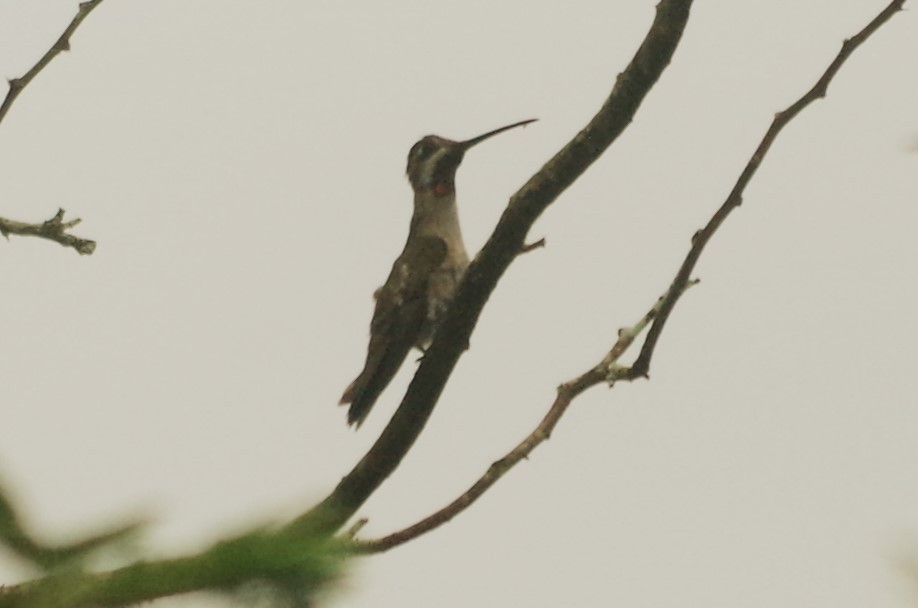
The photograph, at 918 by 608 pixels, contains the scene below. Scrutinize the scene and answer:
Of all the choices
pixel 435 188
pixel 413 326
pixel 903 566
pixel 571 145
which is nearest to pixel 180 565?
pixel 903 566

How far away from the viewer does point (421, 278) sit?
2.30 metres

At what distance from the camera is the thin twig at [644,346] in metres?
1.42

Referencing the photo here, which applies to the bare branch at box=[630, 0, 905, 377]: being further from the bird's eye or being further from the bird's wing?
the bird's eye

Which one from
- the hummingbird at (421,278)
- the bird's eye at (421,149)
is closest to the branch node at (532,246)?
the hummingbird at (421,278)

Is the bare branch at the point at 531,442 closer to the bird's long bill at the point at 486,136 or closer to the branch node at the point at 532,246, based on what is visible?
the branch node at the point at 532,246

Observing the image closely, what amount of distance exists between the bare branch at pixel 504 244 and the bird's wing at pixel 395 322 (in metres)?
0.52

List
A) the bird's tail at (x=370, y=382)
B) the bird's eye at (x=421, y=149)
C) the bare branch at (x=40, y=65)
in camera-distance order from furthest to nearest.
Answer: the bird's eye at (x=421, y=149) < the bird's tail at (x=370, y=382) < the bare branch at (x=40, y=65)

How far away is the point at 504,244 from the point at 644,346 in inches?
10.3

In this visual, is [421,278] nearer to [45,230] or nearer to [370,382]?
[370,382]

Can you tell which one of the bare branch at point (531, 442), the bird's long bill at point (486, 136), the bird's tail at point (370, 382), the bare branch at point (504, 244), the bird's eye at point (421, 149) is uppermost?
the bird's eye at point (421, 149)

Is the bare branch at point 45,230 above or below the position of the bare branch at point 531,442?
above

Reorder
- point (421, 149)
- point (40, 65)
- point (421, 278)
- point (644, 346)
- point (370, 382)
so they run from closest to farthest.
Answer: point (40, 65)
point (644, 346)
point (370, 382)
point (421, 278)
point (421, 149)

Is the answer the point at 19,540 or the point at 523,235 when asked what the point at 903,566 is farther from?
the point at 523,235

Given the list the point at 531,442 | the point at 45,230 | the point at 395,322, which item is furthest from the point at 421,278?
the point at 45,230
